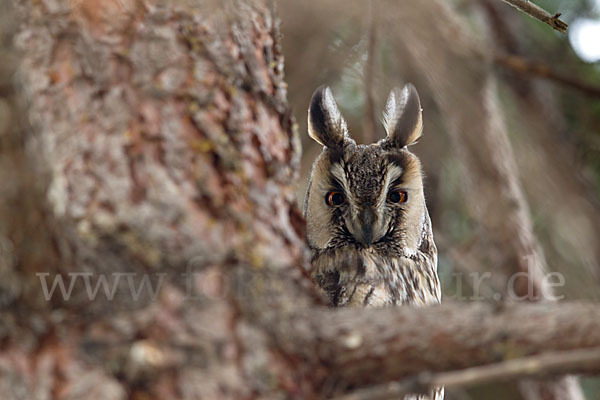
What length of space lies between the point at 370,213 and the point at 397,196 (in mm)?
170

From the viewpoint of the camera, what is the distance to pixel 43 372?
1.09 m

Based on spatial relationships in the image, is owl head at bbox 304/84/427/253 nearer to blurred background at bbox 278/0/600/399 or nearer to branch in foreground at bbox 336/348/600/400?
blurred background at bbox 278/0/600/399

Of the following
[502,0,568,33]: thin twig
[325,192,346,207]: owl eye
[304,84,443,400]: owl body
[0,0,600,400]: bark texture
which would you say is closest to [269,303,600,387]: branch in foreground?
[0,0,600,400]: bark texture

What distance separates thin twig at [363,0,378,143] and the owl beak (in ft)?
1.50

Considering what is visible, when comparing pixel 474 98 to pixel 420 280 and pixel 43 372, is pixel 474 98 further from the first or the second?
pixel 43 372

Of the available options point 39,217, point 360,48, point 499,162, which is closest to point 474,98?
point 499,162

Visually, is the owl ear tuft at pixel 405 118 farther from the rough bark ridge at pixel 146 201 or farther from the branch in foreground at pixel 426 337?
the branch in foreground at pixel 426 337

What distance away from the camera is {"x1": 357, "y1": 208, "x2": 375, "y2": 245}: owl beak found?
7.17 ft

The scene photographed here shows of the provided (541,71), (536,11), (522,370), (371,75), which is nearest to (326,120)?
(371,75)

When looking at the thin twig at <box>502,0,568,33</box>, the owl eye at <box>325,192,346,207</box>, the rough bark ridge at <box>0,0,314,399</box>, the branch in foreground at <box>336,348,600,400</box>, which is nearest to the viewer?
the branch in foreground at <box>336,348,600,400</box>

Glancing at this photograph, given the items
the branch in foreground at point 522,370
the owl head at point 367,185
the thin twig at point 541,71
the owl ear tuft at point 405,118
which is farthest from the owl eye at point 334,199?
the branch in foreground at point 522,370

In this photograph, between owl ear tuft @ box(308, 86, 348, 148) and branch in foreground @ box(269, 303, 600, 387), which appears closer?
branch in foreground @ box(269, 303, 600, 387)

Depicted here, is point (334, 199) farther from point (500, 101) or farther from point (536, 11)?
point (500, 101)

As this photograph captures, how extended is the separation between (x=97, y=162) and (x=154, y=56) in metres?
0.25
